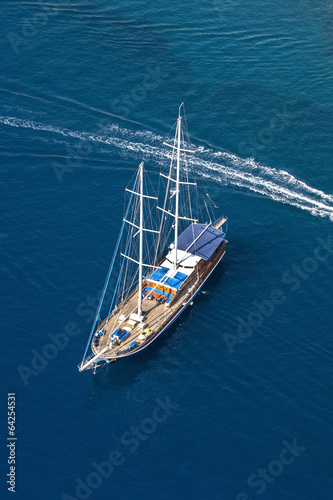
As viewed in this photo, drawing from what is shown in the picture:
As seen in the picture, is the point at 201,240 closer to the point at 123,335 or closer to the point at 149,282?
the point at 149,282

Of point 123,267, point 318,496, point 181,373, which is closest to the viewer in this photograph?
point 318,496

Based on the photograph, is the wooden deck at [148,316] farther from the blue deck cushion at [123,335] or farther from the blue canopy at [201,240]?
the blue canopy at [201,240]

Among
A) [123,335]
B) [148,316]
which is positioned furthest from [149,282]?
[123,335]

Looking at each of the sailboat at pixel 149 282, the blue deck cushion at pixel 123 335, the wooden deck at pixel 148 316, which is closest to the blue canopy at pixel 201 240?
the sailboat at pixel 149 282

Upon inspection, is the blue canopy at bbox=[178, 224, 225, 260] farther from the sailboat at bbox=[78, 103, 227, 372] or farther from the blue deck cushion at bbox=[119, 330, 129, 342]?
the blue deck cushion at bbox=[119, 330, 129, 342]

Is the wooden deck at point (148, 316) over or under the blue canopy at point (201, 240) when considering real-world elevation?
under

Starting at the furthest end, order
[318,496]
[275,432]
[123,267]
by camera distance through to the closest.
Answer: [123,267]
[275,432]
[318,496]

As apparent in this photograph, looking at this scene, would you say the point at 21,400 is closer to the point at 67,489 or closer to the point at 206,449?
the point at 67,489

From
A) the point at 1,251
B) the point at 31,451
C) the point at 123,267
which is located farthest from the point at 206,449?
the point at 1,251
